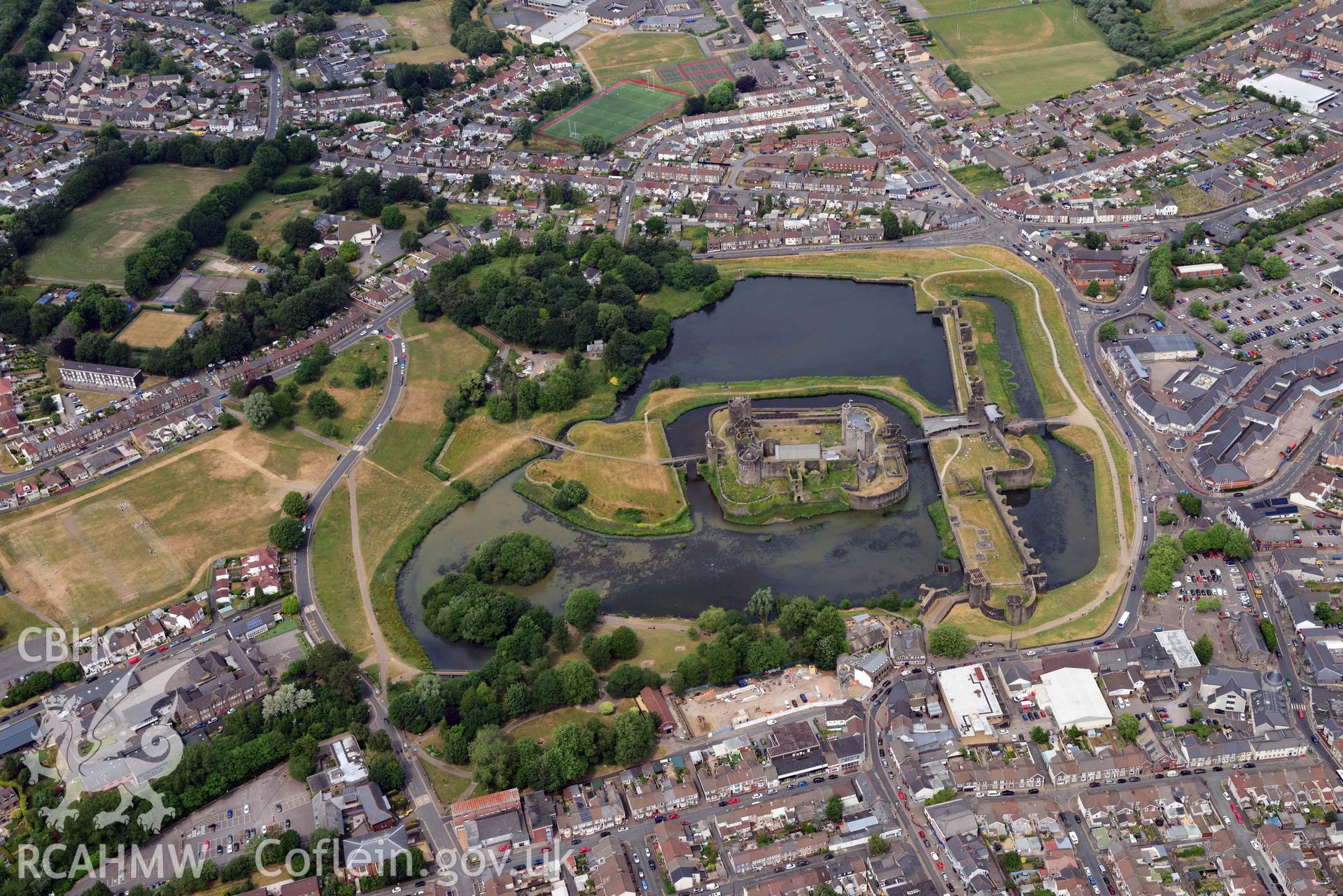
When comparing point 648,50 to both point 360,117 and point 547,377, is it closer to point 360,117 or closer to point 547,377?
point 360,117

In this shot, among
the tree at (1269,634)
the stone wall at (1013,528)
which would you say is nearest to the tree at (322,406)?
the stone wall at (1013,528)

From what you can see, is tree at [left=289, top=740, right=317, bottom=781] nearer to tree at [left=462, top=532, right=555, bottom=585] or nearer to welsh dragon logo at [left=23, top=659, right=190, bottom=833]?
welsh dragon logo at [left=23, top=659, right=190, bottom=833]

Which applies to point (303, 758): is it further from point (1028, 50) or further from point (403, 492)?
point (1028, 50)

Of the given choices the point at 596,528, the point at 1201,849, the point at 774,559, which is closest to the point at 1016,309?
the point at 774,559

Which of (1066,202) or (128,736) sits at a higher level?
(1066,202)

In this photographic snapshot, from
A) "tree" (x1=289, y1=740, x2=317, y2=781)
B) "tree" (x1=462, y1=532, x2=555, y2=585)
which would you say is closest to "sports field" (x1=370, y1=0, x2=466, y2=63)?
"tree" (x1=462, y1=532, x2=555, y2=585)

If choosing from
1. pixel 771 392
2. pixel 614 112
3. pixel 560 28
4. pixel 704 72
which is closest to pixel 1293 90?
pixel 704 72
